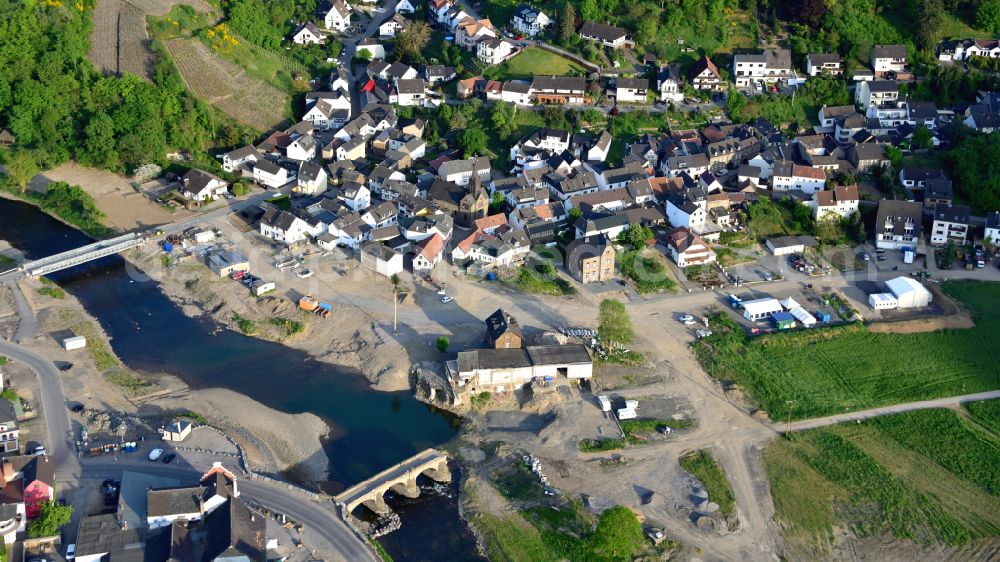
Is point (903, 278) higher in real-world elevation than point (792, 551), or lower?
higher

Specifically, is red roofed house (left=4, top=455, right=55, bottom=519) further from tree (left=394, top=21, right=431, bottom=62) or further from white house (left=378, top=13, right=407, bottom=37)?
white house (left=378, top=13, right=407, bottom=37)

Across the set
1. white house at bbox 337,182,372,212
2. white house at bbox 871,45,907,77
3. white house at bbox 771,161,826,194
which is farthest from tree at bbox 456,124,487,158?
white house at bbox 871,45,907,77

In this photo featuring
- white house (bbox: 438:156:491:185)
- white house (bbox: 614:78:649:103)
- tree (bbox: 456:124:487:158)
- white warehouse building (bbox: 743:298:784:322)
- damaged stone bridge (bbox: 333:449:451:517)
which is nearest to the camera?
damaged stone bridge (bbox: 333:449:451:517)

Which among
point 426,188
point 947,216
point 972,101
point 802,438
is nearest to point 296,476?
point 802,438

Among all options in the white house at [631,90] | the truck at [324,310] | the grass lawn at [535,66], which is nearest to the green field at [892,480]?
the truck at [324,310]

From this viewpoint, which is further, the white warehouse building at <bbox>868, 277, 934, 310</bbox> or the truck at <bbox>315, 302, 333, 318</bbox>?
the white warehouse building at <bbox>868, 277, 934, 310</bbox>

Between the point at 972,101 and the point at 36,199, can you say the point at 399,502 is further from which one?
the point at 972,101

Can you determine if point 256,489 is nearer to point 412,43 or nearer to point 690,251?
point 690,251

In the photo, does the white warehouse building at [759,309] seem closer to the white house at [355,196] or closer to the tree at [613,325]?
the tree at [613,325]
